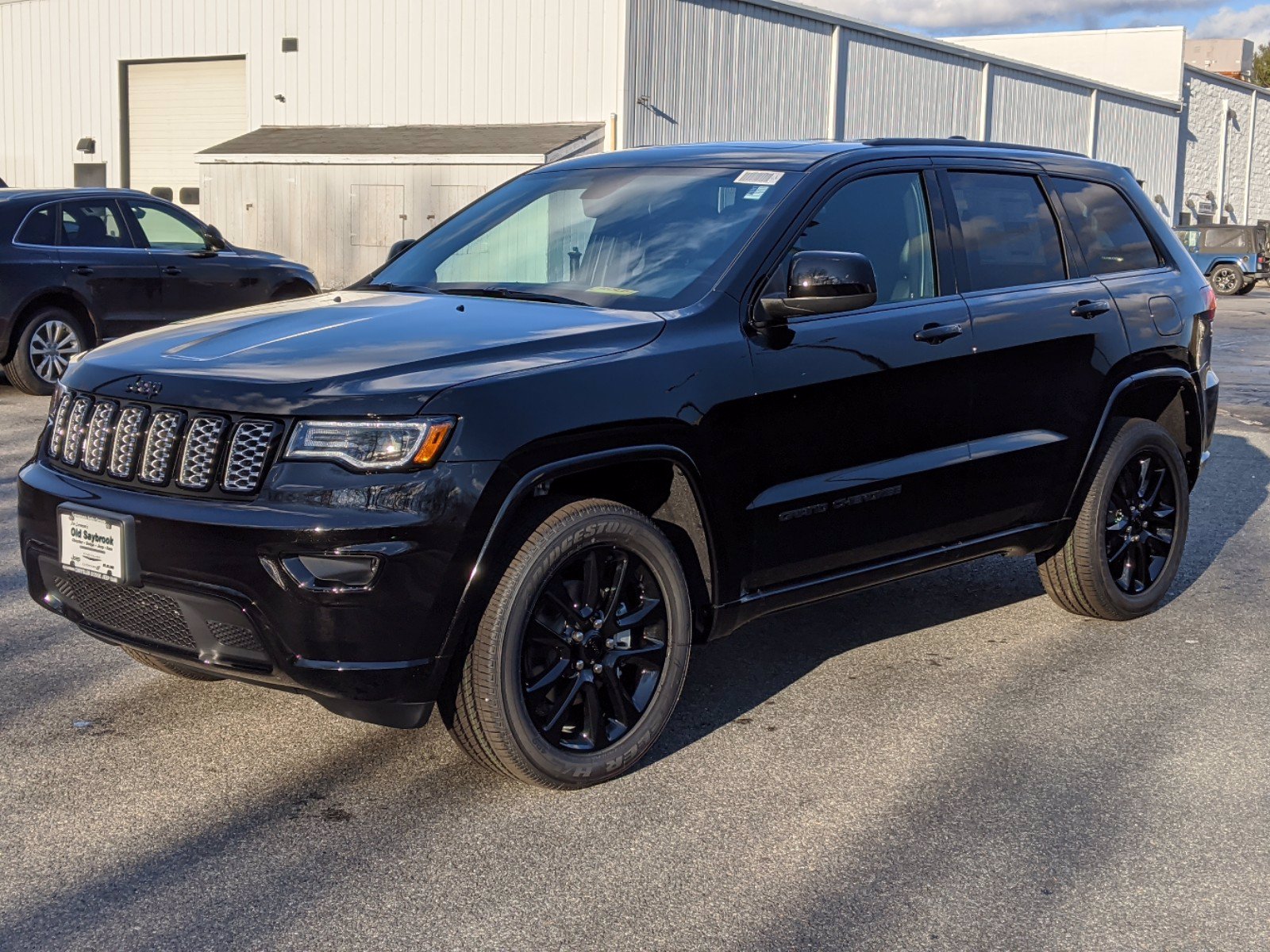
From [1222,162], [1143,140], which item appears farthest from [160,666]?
[1222,162]

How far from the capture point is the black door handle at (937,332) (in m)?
4.93

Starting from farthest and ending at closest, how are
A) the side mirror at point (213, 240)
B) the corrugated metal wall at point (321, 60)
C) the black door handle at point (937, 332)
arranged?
the corrugated metal wall at point (321, 60) → the side mirror at point (213, 240) → the black door handle at point (937, 332)

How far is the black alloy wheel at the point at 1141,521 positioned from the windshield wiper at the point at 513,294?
252 cm

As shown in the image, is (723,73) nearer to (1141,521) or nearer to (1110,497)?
(1141,521)

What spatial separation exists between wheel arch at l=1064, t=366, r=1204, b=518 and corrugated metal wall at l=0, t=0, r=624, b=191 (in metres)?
19.5

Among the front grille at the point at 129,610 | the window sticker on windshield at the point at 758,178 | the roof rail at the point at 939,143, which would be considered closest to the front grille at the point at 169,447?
the front grille at the point at 129,610

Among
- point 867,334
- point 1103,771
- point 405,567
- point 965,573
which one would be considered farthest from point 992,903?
point 965,573

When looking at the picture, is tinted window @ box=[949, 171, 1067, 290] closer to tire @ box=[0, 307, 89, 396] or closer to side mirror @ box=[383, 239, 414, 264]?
side mirror @ box=[383, 239, 414, 264]

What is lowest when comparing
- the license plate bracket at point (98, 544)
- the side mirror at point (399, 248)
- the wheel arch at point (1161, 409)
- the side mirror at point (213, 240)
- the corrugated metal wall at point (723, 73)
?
the license plate bracket at point (98, 544)

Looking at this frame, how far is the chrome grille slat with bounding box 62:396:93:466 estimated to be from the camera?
4098mm

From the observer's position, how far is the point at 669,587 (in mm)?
4211

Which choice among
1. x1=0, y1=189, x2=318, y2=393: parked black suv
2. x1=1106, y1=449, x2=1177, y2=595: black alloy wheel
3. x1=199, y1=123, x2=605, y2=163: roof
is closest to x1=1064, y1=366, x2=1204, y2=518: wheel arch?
x1=1106, y1=449, x2=1177, y2=595: black alloy wheel

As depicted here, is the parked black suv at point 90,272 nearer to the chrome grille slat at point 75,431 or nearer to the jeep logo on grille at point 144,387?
the chrome grille slat at point 75,431

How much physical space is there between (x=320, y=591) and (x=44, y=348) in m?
9.32
